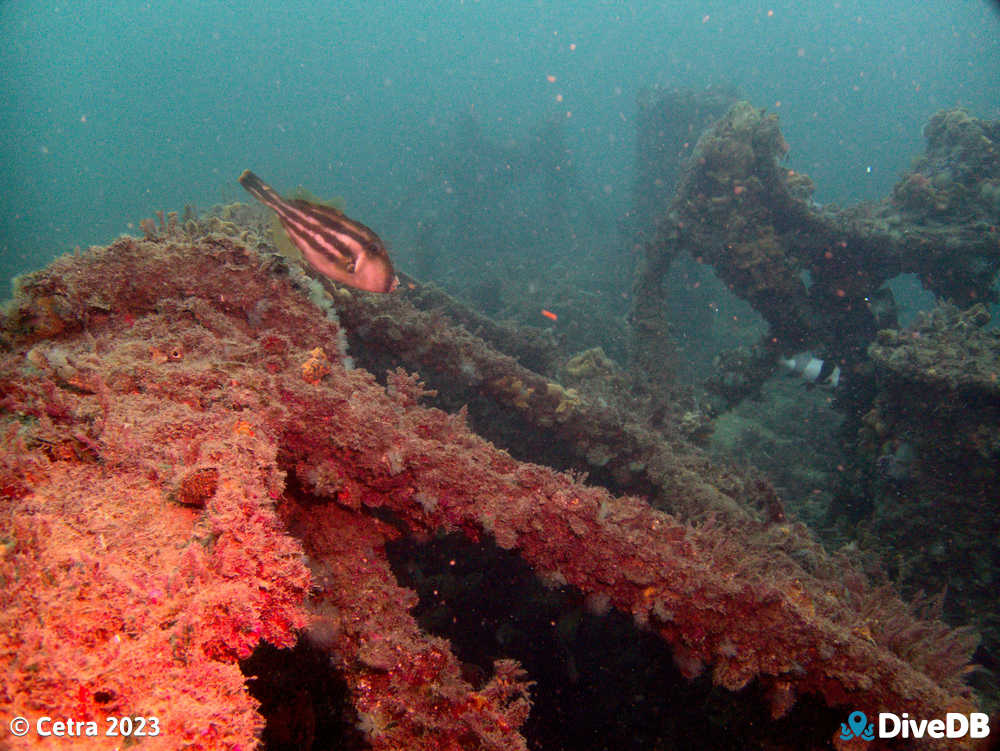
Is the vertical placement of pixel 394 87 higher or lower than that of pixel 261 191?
higher

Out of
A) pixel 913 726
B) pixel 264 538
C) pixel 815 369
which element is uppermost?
pixel 815 369

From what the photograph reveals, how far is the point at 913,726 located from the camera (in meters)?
1.83

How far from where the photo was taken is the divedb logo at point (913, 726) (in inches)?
70.2

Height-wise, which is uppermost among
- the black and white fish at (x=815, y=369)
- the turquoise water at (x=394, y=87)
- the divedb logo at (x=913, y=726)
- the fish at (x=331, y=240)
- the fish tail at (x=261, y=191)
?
the turquoise water at (x=394, y=87)

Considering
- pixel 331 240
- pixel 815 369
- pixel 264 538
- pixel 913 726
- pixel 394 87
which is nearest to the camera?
pixel 264 538

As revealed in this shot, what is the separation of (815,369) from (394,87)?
443 ft

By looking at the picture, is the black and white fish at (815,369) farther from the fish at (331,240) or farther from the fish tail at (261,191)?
the fish tail at (261,191)

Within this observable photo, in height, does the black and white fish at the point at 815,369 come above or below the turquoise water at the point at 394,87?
below

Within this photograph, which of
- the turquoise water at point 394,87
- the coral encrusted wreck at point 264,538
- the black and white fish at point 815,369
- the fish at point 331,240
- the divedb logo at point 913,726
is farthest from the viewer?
the turquoise water at point 394,87

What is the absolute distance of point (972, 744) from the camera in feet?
5.77

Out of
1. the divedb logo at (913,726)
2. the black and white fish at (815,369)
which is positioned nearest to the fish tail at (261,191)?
the divedb logo at (913,726)

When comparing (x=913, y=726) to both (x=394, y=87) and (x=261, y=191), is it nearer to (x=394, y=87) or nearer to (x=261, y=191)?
(x=261, y=191)

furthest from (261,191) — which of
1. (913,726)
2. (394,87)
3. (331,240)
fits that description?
(394,87)

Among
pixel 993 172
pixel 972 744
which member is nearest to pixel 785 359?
pixel 993 172
